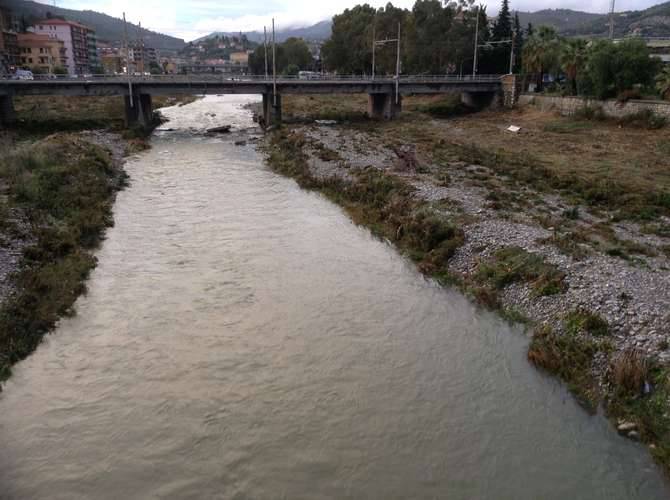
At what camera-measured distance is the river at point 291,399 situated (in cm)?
1138

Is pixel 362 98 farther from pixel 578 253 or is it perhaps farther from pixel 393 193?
pixel 578 253

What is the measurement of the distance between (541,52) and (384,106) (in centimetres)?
2049

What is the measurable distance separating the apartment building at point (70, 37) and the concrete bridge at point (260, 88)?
11685 cm

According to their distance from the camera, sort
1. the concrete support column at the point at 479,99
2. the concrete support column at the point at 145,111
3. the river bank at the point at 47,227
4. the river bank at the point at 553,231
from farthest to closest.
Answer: the concrete support column at the point at 479,99, the concrete support column at the point at 145,111, the river bank at the point at 47,227, the river bank at the point at 553,231

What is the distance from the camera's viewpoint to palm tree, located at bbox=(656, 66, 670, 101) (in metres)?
50.6

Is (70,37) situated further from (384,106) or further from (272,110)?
(384,106)

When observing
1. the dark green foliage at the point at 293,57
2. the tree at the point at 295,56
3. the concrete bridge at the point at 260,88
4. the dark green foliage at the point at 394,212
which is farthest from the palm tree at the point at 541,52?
the tree at the point at 295,56

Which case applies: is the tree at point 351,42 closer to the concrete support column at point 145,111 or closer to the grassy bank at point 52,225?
the concrete support column at point 145,111

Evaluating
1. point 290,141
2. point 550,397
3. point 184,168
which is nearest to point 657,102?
point 290,141

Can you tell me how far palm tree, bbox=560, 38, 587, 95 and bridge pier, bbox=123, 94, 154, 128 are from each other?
48996mm

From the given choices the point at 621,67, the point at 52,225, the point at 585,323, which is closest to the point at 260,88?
the point at 621,67

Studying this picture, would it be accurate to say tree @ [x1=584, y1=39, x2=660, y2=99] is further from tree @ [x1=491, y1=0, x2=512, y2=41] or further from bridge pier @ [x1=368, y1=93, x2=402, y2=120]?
tree @ [x1=491, y1=0, x2=512, y2=41]

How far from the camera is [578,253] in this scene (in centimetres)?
2050

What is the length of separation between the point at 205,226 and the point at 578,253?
55.7ft
